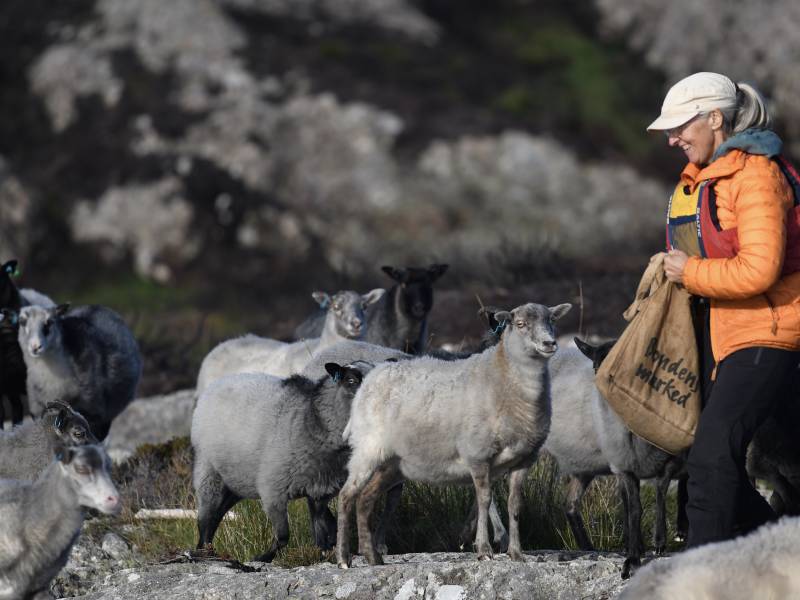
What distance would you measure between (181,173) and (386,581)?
27.7 m

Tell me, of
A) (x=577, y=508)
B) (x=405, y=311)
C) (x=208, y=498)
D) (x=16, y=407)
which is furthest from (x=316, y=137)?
(x=577, y=508)

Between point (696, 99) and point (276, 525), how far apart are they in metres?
4.15

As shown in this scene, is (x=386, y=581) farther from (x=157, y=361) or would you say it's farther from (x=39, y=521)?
(x=157, y=361)

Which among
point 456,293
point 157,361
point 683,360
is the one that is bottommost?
point 157,361

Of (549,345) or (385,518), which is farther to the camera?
(385,518)

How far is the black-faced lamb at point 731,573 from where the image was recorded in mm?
5574

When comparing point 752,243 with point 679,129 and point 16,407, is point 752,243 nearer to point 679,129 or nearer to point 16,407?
point 679,129

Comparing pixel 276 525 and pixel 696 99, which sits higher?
pixel 696 99

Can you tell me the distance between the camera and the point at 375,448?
8.88 m

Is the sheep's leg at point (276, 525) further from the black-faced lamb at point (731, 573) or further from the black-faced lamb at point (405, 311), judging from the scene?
the black-faced lamb at point (405, 311)

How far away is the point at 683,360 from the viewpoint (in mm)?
7496

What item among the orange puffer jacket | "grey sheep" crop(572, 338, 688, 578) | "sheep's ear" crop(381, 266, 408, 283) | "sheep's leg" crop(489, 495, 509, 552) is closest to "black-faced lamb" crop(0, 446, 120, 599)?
"grey sheep" crop(572, 338, 688, 578)

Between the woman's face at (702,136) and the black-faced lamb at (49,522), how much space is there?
341cm

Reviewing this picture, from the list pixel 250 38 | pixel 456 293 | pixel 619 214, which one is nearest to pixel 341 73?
pixel 250 38
